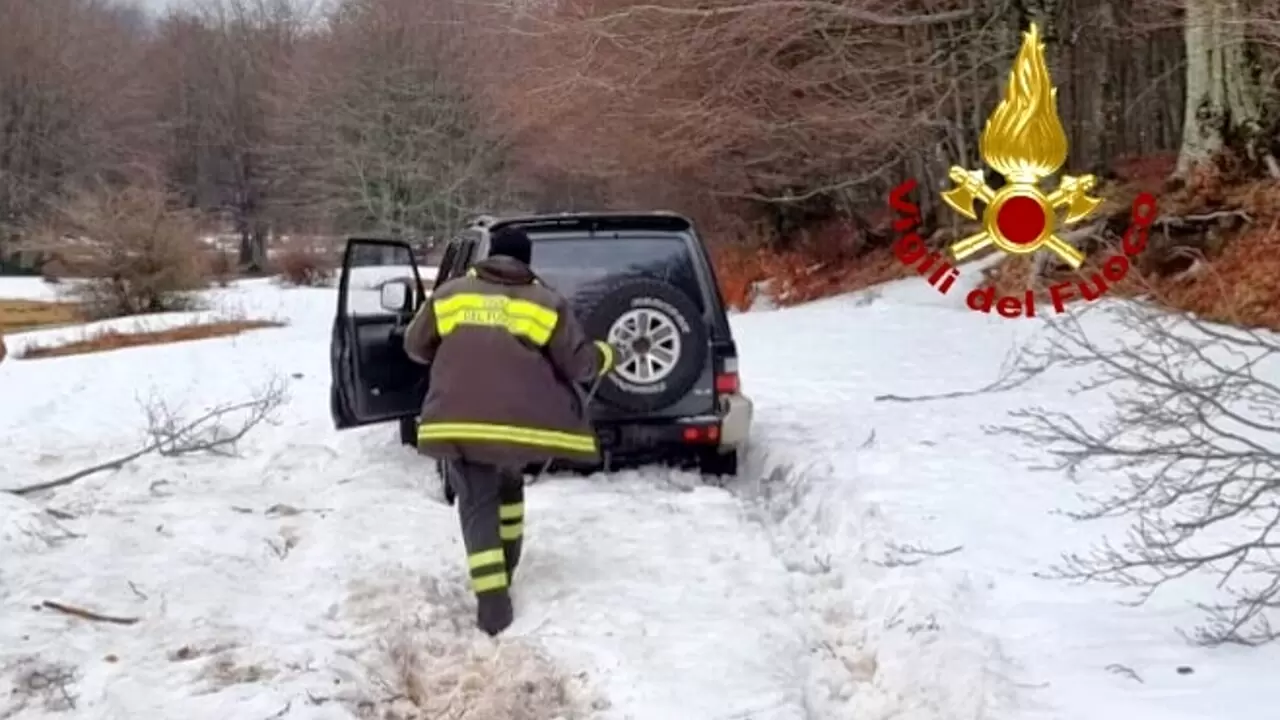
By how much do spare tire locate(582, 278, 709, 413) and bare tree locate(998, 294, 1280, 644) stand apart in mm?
2196

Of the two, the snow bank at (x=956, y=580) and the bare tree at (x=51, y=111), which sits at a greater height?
the bare tree at (x=51, y=111)

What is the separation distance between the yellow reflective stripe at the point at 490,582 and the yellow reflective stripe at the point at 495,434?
0.54m

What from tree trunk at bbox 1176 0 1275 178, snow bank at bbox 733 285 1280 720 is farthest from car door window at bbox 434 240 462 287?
tree trunk at bbox 1176 0 1275 178

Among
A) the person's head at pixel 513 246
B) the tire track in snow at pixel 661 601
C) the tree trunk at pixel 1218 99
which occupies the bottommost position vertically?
the tire track in snow at pixel 661 601

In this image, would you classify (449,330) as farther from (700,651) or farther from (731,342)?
(731,342)

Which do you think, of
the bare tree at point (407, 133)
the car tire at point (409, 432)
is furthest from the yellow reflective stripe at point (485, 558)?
the bare tree at point (407, 133)

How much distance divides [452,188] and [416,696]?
4731 centimetres

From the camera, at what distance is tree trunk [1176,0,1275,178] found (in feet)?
44.8

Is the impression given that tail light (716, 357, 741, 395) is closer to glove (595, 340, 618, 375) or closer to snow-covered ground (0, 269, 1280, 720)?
snow-covered ground (0, 269, 1280, 720)

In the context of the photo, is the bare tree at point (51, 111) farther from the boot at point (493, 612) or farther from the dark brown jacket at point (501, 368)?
the boot at point (493, 612)

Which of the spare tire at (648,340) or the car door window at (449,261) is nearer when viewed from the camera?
the spare tire at (648,340)

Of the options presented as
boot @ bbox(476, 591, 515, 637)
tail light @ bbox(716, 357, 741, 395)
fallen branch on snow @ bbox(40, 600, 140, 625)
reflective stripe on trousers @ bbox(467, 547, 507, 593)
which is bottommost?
boot @ bbox(476, 591, 515, 637)

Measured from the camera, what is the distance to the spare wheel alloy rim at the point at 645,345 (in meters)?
7.70

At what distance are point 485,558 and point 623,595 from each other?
2.17 ft
